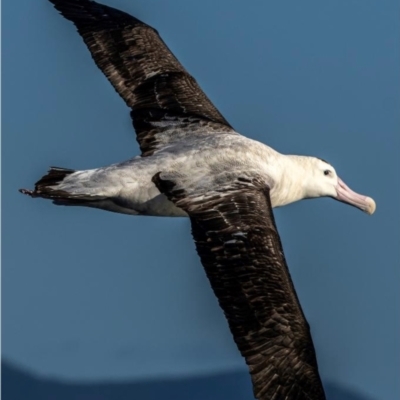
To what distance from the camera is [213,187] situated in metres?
12.5

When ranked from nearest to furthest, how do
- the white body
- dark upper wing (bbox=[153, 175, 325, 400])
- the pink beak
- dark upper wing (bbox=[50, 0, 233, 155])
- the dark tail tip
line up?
dark upper wing (bbox=[153, 175, 325, 400]) → the white body → the dark tail tip → dark upper wing (bbox=[50, 0, 233, 155]) → the pink beak

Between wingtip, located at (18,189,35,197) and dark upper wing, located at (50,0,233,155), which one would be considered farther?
dark upper wing, located at (50,0,233,155)

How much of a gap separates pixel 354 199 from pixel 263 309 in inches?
131

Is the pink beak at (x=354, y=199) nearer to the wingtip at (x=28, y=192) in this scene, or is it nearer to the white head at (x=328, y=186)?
the white head at (x=328, y=186)

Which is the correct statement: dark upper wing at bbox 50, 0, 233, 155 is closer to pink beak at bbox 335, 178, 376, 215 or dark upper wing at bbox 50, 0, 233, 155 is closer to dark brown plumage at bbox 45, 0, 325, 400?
dark brown plumage at bbox 45, 0, 325, 400

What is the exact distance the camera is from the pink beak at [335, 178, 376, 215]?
1470 cm

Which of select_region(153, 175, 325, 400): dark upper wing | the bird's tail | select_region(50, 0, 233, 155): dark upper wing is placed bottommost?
select_region(153, 175, 325, 400): dark upper wing

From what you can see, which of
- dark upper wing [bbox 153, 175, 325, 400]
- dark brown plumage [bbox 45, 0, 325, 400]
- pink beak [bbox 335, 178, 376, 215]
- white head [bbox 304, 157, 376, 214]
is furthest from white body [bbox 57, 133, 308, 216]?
pink beak [bbox 335, 178, 376, 215]

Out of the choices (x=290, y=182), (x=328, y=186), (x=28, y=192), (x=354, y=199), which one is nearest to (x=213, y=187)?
(x=290, y=182)

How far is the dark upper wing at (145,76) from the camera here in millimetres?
14133

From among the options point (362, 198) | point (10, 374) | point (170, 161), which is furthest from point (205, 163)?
point (10, 374)

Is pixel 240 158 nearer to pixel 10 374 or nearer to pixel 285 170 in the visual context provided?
pixel 285 170

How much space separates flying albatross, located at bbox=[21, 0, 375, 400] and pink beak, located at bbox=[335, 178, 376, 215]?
0.01 metres

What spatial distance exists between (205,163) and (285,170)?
1.07 metres
